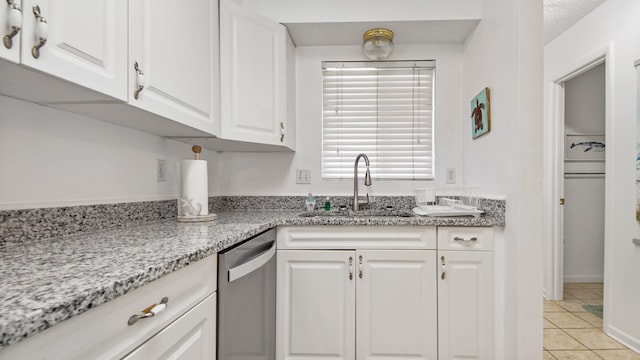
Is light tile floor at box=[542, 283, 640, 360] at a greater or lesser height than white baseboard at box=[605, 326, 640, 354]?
lesser

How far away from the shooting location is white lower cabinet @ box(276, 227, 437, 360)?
1580 millimetres

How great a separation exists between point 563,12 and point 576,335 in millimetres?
2408

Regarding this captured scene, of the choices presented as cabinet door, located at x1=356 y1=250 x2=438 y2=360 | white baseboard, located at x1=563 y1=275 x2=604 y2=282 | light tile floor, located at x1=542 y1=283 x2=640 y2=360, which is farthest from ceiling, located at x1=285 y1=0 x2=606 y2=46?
white baseboard, located at x1=563 y1=275 x2=604 y2=282

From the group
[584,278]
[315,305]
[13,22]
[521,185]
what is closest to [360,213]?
[315,305]

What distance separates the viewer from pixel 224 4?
162 centimetres

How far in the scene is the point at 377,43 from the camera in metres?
1.96

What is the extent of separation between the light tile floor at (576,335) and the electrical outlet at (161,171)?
8.01ft

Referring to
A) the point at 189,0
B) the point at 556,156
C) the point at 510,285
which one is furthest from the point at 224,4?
the point at 556,156

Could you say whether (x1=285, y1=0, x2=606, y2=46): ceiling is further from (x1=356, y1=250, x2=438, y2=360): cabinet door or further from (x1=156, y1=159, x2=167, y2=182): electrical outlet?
(x1=356, y1=250, x2=438, y2=360): cabinet door

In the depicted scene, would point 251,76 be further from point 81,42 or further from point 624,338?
point 624,338

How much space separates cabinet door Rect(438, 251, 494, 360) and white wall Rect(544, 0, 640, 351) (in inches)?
44.8

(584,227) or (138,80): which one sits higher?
(138,80)

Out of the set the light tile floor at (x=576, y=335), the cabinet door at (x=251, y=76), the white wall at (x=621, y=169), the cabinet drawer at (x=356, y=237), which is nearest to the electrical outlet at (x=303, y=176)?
the cabinet door at (x=251, y=76)

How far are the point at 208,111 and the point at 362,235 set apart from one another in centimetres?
102
